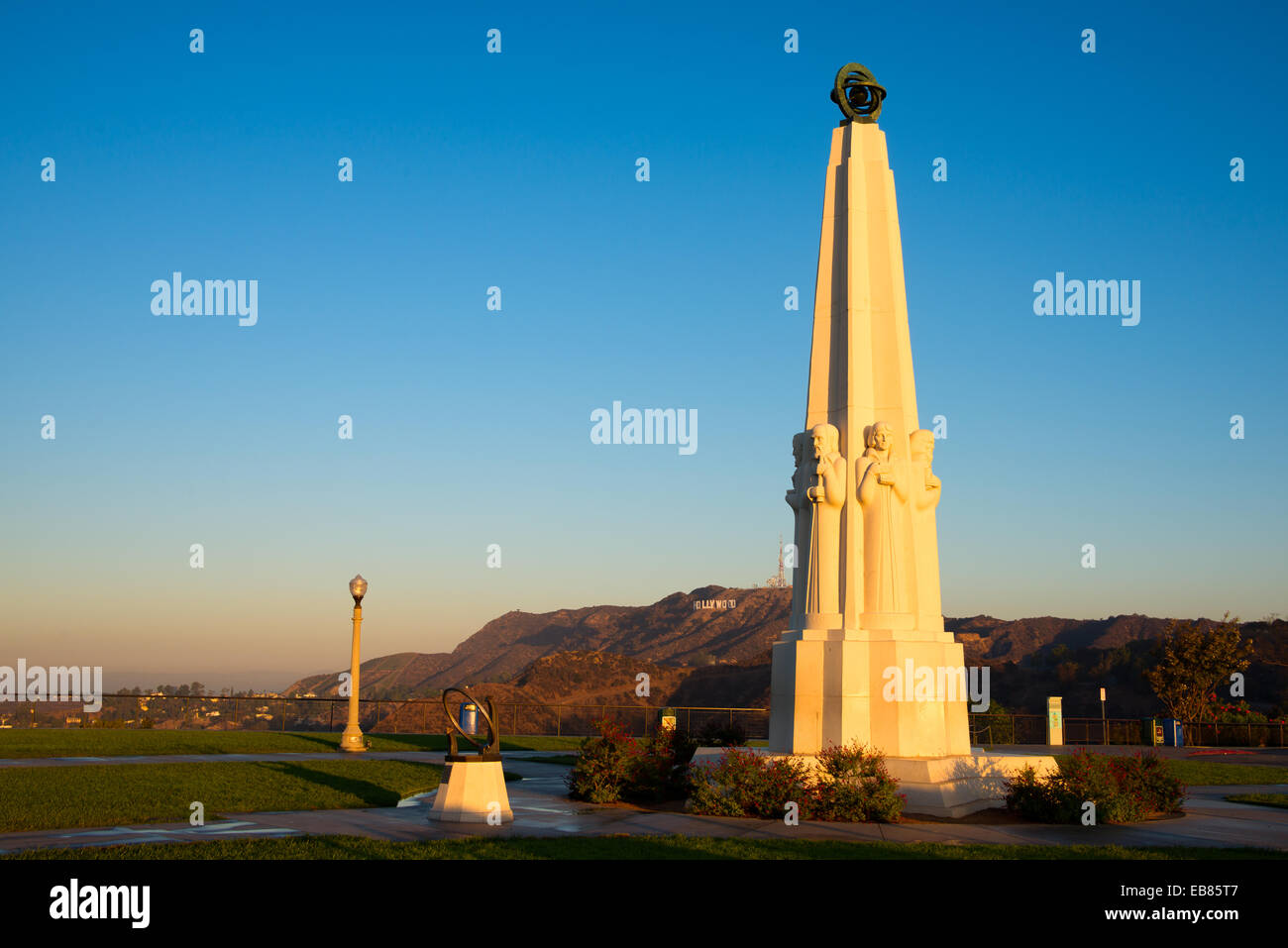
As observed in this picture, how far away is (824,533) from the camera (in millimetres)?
17266

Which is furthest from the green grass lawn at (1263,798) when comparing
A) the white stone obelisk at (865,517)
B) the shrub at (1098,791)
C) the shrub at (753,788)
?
the shrub at (753,788)

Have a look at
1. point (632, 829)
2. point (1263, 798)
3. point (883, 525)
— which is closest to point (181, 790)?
point (632, 829)

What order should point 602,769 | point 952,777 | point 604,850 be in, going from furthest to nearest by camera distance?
point 602,769, point 952,777, point 604,850

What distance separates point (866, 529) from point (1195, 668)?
3701 cm

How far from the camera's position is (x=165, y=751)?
24328mm

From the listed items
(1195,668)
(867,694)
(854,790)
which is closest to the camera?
(854,790)

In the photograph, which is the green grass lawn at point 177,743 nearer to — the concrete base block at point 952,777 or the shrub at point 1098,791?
the concrete base block at point 952,777

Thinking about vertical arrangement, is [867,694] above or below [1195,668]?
above

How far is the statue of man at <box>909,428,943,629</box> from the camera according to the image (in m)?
17.4

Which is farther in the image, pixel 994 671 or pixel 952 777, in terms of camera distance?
pixel 994 671

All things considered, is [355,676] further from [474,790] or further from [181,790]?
[474,790]
